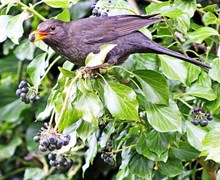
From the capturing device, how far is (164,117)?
1704mm

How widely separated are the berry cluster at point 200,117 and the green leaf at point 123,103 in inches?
10.1

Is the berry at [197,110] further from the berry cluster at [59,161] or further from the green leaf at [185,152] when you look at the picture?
the berry cluster at [59,161]

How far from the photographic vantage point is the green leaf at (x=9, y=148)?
3.20 meters

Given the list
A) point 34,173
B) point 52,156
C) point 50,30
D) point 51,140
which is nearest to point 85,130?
point 52,156

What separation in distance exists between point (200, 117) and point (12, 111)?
1.56 meters

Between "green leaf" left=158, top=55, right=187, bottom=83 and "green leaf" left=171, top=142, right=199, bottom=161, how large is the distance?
24 cm

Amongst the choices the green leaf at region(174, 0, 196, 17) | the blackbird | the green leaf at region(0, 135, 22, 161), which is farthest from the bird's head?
the green leaf at region(0, 135, 22, 161)

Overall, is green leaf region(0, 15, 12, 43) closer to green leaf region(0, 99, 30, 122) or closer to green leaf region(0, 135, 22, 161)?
green leaf region(0, 99, 30, 122)

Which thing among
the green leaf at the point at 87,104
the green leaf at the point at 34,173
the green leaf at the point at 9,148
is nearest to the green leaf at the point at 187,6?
the green leaf at the point at 87,104

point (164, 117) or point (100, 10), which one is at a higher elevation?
point (100, 10)

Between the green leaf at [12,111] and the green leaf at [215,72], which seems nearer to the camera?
the green leaf at [215,72]

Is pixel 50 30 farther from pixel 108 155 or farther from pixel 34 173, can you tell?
pixel 34 173

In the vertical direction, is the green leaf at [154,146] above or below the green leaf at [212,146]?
below

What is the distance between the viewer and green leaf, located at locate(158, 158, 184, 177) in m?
1.90
